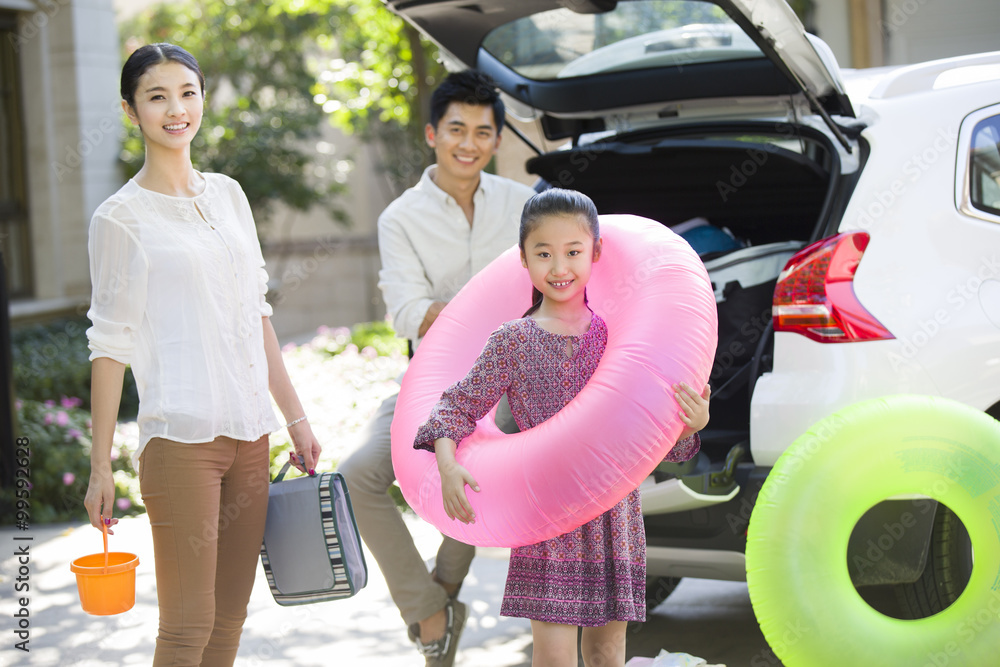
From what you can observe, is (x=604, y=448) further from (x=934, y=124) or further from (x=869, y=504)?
(x=934, y=124)

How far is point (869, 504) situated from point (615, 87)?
192 cm

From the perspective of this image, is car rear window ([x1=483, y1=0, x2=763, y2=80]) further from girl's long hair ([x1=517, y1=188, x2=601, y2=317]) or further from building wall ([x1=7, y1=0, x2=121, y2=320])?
building wall ([x1=7, y1=0, x2=121, y2=320])

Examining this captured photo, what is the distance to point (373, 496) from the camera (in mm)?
3342

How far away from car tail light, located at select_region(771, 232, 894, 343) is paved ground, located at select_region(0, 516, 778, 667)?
4.15 ft

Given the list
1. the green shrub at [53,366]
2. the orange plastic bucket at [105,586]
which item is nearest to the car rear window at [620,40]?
the orange plastic bucket at [105,586]

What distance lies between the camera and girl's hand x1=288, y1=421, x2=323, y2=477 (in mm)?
2943

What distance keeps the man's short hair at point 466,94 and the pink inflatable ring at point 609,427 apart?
934 mm

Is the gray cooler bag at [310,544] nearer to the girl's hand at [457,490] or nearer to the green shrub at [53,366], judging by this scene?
the girl's hand at [457,490]

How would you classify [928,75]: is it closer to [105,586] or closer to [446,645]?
[446,645]

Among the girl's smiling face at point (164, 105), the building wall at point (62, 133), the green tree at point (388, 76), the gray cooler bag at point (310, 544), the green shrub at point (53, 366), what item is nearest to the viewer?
the girl's smiling face at point (164, 105)

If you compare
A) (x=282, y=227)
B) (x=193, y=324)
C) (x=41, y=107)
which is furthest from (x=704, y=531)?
(x=282, y=227)

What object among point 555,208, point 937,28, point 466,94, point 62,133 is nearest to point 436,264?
point 466,94

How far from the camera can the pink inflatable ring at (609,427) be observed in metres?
2.36

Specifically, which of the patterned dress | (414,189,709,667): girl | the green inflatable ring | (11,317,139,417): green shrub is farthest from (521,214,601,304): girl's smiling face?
(11,317,139,417): green shrub
